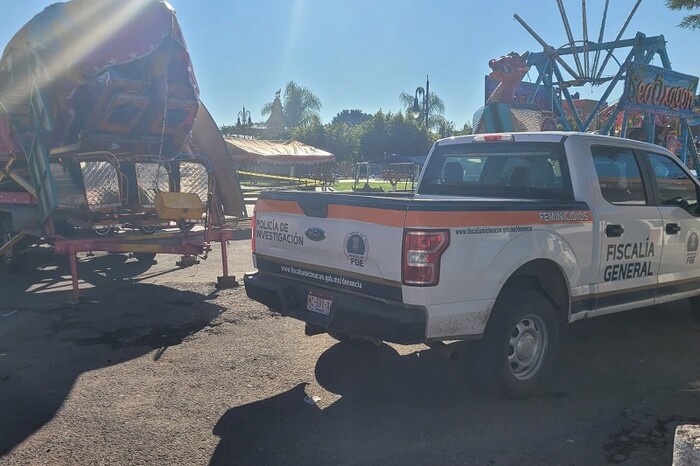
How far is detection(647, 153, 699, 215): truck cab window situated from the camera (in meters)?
5.63

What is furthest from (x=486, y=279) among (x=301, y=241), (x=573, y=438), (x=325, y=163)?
(x=325, y=163)

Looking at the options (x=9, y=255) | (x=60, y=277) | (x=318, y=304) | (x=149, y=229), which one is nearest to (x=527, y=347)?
(x=318, y=304)

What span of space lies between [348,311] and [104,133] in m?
5.27

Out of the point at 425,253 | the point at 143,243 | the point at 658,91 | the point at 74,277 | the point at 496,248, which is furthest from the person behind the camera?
the point at 658,91

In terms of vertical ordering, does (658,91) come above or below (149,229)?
above

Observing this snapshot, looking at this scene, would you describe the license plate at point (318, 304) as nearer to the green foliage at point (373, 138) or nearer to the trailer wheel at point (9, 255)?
the trailer wheel at point (9, 255)

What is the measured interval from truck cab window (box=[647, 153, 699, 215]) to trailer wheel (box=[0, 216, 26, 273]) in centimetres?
890

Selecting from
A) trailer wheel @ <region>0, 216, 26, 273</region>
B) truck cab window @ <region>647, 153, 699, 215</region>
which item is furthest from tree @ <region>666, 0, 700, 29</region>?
trailer wheel @ <region>0, 216, 26, 273</region>

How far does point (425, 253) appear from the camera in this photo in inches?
145

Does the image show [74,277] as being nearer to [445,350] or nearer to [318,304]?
[318,304]

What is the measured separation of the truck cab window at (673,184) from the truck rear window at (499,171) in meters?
1.28

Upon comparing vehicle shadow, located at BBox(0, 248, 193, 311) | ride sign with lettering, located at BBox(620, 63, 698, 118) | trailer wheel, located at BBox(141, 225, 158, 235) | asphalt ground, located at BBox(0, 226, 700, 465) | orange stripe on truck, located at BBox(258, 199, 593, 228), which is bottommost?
asphalt ground, located at BBox(0, 226, 700, 465)

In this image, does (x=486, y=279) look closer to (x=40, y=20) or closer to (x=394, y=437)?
(x=394, y=437)

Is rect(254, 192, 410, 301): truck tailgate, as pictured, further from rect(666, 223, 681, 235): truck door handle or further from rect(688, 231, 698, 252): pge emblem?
rect(688, 231, 698, 252): pge emblem
